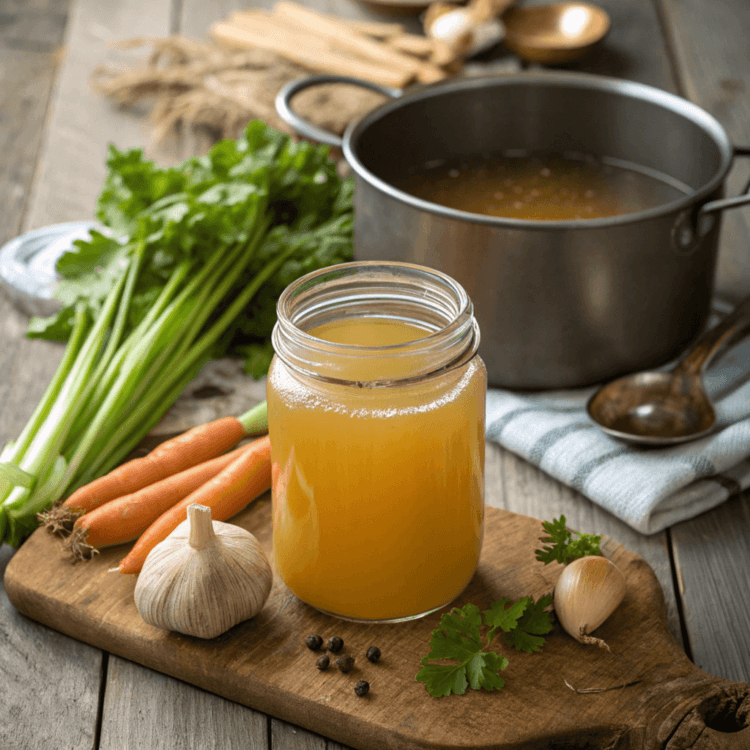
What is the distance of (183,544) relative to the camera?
985 mm

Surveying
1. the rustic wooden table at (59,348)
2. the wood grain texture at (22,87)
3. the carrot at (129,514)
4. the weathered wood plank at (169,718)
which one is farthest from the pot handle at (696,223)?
the wood grain texture at (22,87)

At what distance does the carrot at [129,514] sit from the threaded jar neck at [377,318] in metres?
0.33

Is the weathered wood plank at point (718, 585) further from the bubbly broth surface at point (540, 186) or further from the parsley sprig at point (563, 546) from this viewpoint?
the bubbly broth surface at point (540, 186)

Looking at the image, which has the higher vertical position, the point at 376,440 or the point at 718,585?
the point at 376,440

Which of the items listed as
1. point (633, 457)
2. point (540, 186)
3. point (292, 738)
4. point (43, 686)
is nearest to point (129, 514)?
point (43, 686)

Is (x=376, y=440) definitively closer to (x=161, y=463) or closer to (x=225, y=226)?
(x=161, y=463)

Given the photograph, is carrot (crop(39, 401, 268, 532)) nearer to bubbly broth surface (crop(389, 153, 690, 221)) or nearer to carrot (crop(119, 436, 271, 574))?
carrot (crop(119, 436, 271, 574))

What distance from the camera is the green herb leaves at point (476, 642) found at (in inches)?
36.7

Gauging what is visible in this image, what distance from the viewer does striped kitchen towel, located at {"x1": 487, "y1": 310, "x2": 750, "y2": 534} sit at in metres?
1.23

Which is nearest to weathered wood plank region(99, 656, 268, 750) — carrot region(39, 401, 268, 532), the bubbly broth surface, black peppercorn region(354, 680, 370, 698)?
black peppercorn region(354, 680, 370, 698)

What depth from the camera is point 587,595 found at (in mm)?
994

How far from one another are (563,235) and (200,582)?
67 centimetres

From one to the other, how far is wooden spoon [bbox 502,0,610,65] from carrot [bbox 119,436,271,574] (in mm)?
1517

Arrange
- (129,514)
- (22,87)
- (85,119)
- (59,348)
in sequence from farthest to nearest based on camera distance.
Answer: (22,87) < (85,119) < (59,348) < (129,514)
